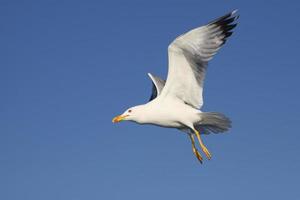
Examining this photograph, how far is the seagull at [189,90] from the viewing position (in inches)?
779

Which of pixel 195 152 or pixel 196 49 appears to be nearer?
pixel 196 49

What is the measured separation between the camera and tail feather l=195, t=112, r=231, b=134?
66.3 feet

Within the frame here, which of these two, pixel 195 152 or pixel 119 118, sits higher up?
pixel 119 118

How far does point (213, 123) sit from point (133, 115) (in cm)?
197

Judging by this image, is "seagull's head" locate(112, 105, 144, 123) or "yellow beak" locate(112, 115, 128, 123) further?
"yellow beak" locate(112, 115, 128, 123)

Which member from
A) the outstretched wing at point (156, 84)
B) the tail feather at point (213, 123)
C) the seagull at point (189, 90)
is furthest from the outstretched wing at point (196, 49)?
the outstretched wing at point (156, 84)

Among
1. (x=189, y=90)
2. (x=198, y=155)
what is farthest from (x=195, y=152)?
(x=189, y=90)

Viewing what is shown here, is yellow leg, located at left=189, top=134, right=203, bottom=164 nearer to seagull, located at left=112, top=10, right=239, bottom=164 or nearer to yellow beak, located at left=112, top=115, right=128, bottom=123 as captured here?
seagull, located at left=112, top=10, right=239, bottom=164

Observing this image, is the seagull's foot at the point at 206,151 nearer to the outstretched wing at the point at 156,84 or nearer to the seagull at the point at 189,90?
the seagull at the point at 189,90

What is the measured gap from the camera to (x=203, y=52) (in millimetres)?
19812

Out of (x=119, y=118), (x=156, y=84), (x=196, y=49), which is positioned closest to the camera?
(x=196, y=49)

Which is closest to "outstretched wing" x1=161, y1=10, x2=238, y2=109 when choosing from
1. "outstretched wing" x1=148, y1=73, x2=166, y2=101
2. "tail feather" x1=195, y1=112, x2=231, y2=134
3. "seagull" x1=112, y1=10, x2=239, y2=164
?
"seagull" x1=112, y1=10, x2=239, y2=164

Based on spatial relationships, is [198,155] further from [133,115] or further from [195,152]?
[133,115]

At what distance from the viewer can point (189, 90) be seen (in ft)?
66.9
